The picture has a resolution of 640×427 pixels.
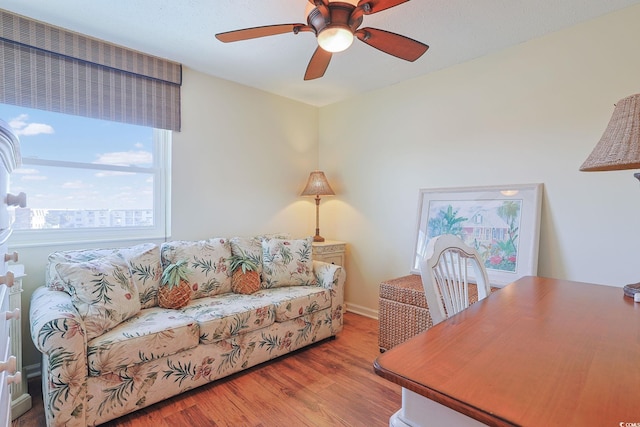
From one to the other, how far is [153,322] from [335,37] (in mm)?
1912

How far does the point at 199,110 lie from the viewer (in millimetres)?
3004

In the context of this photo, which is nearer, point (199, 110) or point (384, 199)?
point (199, 110)

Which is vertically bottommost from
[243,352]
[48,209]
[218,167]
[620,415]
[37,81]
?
[243,352]

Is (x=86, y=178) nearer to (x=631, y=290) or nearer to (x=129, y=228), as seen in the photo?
(x=129, y=228)

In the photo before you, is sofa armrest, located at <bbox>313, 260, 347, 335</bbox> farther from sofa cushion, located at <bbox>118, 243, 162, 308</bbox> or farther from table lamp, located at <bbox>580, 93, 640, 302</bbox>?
table lamp, located at <bbox>580, 93, 640, 302</bbox>

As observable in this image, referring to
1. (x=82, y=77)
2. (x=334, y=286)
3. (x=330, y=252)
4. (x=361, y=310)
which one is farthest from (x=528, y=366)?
(x=82, y=77)

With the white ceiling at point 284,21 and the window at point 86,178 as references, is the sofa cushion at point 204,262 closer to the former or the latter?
the window at point 86,178

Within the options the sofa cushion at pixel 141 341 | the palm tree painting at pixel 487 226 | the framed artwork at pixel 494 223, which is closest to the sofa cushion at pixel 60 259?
the sofa cushion at pixel 141 341

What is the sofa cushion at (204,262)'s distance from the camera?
2.50 m

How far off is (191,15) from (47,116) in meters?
1.29

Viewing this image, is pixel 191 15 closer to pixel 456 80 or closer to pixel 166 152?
pixel 166 152

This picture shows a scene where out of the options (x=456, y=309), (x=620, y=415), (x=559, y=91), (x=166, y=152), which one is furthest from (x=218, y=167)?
(x=620, y=415)

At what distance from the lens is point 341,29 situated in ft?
5.04

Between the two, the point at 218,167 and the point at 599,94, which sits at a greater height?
the point at 599,94
